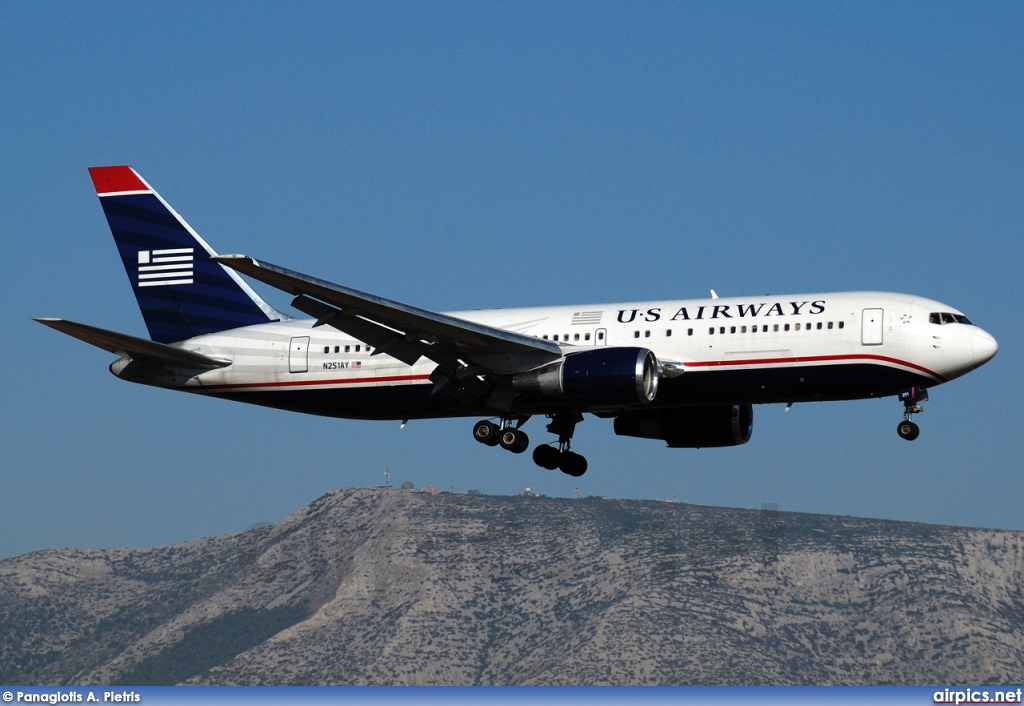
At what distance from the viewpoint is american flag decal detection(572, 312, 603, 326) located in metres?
52.4

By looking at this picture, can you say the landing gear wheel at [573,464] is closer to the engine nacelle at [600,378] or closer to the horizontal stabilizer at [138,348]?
the engine nacelle at [600,378]

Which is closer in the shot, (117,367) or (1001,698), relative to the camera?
(1001,698)

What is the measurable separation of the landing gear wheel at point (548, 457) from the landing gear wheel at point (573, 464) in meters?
0.19

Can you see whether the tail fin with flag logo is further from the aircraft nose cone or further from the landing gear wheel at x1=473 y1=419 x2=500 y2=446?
the aircraft nose cone

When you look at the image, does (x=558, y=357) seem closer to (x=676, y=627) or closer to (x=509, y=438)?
(x=509, y=438)

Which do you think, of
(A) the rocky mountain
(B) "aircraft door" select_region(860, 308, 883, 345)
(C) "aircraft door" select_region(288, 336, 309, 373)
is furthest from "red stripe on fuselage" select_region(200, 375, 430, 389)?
(A) the rocky mountain

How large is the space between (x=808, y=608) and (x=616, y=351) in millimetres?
149468

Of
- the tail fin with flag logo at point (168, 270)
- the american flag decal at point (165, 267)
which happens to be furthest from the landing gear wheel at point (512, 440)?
the american flag decal at point (165, 267)

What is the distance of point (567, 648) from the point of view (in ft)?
622

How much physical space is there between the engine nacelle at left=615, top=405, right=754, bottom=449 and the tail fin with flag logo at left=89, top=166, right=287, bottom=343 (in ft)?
46.4

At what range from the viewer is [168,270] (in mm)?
60031

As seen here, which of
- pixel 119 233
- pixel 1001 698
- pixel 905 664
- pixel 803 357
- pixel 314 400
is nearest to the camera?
pixel 1001 698

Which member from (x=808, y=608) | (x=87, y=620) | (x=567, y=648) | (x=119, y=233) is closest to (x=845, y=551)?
(x=808, y=608)

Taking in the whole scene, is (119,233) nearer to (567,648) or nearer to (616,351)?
(616,351)
